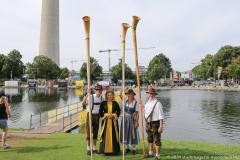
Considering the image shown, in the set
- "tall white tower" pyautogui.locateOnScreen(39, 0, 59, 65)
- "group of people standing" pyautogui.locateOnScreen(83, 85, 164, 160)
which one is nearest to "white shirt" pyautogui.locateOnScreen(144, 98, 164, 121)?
"group of people standing" pyautogui.locateOnScreen(83, 85, 164, 160)

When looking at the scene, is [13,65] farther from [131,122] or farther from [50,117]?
[131,122]

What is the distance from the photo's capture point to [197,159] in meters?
10.2

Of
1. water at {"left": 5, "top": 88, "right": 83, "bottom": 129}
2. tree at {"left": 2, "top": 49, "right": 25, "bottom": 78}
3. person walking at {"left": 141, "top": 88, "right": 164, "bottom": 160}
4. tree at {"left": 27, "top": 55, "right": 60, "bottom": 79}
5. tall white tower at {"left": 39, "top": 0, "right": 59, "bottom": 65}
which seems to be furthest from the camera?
tall white tower at {"left": 39, "top": 0, "right": 59, "bottom": 65}

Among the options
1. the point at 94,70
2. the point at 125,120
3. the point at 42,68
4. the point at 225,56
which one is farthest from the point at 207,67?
the point at 125,120

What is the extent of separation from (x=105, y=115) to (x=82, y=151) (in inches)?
66.2

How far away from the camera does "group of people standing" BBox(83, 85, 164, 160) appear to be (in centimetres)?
1016

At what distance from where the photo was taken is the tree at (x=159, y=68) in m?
142

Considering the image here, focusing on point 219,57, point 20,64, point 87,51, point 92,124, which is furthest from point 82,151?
point 20,64

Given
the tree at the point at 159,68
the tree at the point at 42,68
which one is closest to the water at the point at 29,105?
the tree at the point at 42,68

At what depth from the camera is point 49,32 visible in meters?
163

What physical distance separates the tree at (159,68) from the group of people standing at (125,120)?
432 ft

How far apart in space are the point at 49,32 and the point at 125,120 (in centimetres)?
Answer: 15706

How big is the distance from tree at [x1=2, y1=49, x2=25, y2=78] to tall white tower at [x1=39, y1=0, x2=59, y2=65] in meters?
27.5

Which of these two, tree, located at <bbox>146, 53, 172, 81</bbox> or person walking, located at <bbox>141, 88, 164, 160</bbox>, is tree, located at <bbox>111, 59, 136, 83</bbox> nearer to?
tree, located at <bbox>146, 53, 172, 81</bbox>
